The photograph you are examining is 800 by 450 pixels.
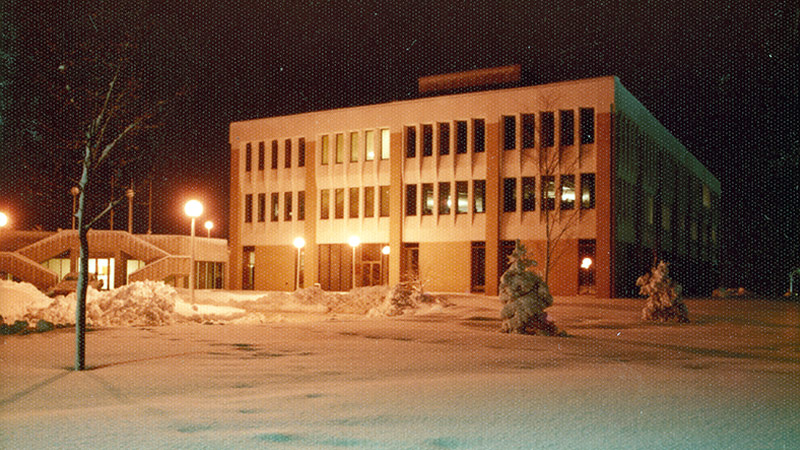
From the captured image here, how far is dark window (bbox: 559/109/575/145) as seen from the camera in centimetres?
3934

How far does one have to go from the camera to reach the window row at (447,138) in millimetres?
42188

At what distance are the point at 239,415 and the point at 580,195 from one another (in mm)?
34026

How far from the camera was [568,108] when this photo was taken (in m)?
39.2

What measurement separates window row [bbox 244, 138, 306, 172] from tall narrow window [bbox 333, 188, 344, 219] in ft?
11.7

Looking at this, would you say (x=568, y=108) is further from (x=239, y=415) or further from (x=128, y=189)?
(x=239, y=415)

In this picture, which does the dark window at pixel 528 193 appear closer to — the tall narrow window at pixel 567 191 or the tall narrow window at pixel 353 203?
the tall narrow window at pixel 567 191

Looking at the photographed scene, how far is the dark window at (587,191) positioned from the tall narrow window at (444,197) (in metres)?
8.42

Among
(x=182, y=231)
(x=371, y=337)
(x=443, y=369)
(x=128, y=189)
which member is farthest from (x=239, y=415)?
(x=182, y=231)

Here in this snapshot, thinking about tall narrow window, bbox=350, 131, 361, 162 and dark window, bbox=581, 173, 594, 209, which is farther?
tall narrow window, bbox=350, 131, 361, 162

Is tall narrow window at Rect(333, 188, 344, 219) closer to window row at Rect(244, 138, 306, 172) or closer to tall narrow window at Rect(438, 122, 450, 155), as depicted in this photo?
window row at Rect(244, 138, 306, 172)

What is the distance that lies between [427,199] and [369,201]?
4.40 metres

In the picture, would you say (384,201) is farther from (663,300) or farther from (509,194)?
(663,300)

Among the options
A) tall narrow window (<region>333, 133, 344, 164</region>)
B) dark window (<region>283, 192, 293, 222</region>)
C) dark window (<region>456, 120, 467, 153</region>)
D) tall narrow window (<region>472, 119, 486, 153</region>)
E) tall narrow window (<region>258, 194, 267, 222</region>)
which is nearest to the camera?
tall narrow window (<region>472, 119, 486, 153</region>)

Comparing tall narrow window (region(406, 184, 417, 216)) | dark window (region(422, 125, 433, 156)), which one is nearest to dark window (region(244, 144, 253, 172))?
tall narrow window (region(406, 184, 417, 216))
